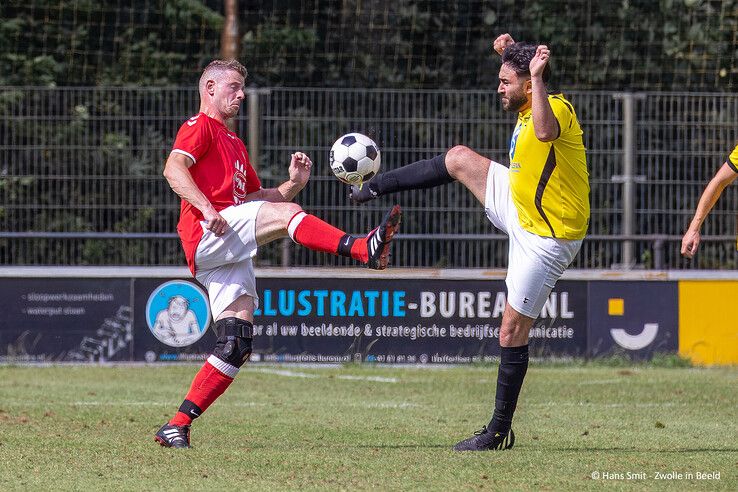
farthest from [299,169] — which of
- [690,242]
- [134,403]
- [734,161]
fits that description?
[134,403]

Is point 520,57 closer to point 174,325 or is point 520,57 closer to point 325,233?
point 325,233

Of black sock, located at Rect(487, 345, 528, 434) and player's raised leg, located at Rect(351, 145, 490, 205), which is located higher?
player's raised leg, located at Rect(351, 145, 490, 205)

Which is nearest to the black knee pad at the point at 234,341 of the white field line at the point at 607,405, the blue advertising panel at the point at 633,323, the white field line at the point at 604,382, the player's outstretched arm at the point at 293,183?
the player's outstretched arm at the point at 293,183

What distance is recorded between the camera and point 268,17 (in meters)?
18.1

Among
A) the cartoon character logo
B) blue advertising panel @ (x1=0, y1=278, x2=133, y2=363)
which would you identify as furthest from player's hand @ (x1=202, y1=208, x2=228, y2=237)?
blue advertising panel @ (x1=0, y1=278, x2=133, y2=363)

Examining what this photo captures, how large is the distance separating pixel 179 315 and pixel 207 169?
6.37 m

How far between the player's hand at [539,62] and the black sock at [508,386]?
158 cm

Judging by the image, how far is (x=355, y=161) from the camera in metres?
7.64

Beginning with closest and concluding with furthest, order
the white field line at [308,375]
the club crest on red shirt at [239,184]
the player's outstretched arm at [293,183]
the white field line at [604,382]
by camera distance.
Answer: the club crest on red shirt at [239,184], the player's outstretched arm at [293,183], the white field line at [604,382], the white field line at [308,375]

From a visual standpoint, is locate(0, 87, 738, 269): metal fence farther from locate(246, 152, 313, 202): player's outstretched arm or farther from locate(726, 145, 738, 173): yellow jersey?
locate(726, 145, 738, 173): yellow jersey

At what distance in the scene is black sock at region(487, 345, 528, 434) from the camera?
7.44 meters

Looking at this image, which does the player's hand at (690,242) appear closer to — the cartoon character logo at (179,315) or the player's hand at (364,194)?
the player's hand at (364,194)

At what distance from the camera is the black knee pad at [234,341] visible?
287 inches

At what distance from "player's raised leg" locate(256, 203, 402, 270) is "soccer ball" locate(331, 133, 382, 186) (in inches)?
24.4
